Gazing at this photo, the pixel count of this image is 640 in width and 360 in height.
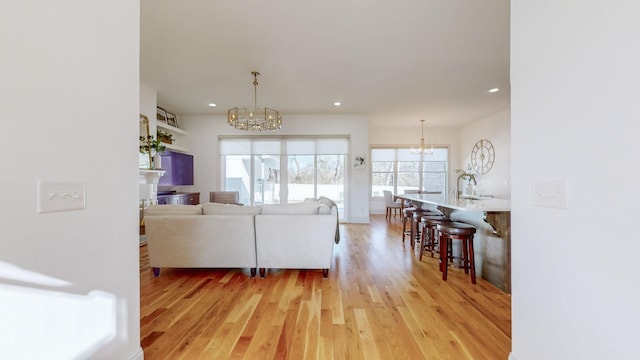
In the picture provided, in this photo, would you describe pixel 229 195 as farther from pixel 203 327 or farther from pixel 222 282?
pixel 203 327

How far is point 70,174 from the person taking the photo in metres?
1.02

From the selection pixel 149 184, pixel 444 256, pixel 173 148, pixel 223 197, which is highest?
pixel 173 148

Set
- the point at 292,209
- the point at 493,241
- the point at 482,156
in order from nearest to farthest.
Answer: the point at 493,241, the point at 292,209, the point at 482,156

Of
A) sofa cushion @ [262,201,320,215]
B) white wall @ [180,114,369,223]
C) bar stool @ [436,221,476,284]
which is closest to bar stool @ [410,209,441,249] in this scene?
bar stool @ [436,221,476,284]

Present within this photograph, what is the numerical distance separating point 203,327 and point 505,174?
701 cm

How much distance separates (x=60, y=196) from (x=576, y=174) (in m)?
2.04

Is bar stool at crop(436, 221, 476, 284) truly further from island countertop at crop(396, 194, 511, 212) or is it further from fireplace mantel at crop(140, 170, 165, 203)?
fireplace mantel at crop(140, 170, 165, 203)

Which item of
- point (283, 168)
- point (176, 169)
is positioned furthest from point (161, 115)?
point (283, 168)

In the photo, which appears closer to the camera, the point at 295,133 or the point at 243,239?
the point at 243,239

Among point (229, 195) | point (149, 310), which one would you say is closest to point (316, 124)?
point (229, 195)

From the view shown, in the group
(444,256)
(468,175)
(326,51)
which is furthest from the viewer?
(468,175)

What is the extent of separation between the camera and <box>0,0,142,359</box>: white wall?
0.85 meters

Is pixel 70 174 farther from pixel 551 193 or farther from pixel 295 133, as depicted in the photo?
pixel 295 133

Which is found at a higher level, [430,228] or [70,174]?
[70,174]
